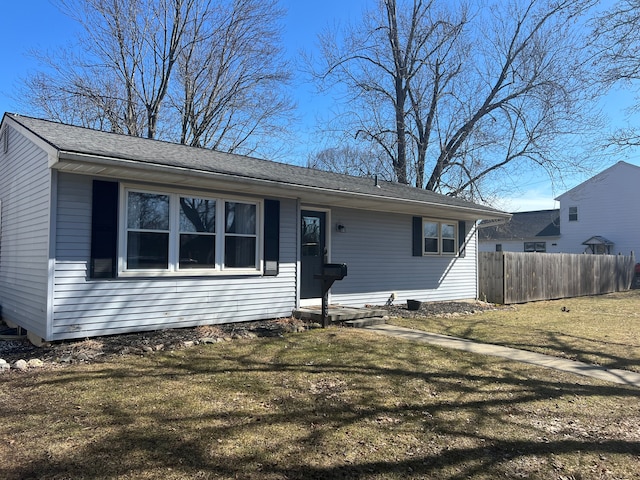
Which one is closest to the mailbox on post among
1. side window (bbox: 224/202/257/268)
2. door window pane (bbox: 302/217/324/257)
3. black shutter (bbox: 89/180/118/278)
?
side window (bbox: 224/202/257/268)

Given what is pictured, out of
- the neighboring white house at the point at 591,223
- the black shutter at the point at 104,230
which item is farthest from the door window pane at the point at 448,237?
the neighboring white house at the point at 591,223

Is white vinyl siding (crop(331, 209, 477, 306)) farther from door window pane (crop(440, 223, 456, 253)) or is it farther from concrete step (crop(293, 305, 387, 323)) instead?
concrete step (crop(293, 305, 387, 323))

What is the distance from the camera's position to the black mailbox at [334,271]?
302 inches

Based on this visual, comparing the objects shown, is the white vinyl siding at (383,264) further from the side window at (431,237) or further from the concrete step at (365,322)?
the concrete step at (365,322)

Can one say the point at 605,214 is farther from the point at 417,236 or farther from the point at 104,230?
the point at 104,230

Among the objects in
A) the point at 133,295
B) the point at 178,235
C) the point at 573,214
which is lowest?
the point at 133,295

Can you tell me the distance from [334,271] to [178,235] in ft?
8.89

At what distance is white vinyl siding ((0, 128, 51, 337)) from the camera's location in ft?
21.5

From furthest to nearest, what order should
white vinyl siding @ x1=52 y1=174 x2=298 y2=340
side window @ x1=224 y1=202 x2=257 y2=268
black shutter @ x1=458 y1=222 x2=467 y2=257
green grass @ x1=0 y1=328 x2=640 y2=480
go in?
black shutter @ x1=458 y1=222 x2=467 y2=257 < side window @ x1=224 y1=202 x2=257 y2=268 < white vinyl siding @ x1=52 y1=174 x2=298 y2=340 < green grass @ x1=0 y1=328 x2=640 y2=480

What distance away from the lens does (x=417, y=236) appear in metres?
12.1

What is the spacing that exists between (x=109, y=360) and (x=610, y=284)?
820 inches

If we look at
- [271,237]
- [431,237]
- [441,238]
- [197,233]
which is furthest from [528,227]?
[197,233]

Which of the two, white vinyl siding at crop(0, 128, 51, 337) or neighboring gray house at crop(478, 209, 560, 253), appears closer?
white vinyl siding at crop(0, 128, 51, 337)

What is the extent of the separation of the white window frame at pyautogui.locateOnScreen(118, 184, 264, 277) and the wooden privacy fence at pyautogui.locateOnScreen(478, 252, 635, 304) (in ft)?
28.5
